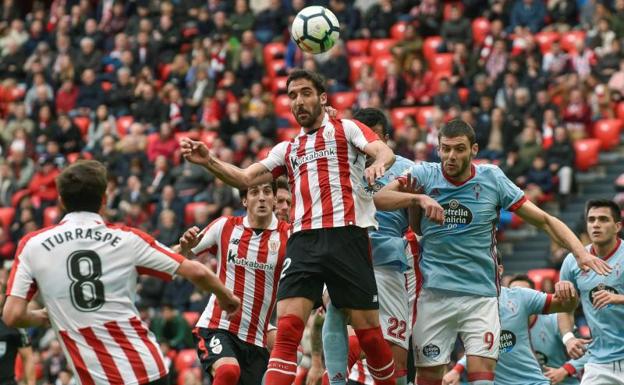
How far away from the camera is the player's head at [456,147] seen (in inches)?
401

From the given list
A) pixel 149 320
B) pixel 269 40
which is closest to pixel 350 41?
pixel 269 40

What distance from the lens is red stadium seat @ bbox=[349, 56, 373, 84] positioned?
85.7 feet

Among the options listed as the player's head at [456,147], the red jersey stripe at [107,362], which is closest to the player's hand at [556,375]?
the player's head at [456,147]

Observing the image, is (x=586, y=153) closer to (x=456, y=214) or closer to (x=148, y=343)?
(x=456, y=214)

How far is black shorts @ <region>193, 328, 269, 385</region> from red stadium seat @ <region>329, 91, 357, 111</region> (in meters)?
14.0

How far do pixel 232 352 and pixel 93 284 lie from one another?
328 centimetres

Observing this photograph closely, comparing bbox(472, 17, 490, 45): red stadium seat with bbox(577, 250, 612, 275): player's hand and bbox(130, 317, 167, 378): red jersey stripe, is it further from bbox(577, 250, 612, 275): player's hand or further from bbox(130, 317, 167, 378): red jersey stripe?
bbox(130, 317, 167, 378): red jersey stripe

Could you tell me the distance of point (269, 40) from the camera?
28422 millimetres

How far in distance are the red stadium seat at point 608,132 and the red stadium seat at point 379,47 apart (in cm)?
614

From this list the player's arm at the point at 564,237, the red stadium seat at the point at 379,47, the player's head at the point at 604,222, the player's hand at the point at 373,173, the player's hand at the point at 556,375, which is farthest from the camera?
the red stadium seat at the point at 379,47

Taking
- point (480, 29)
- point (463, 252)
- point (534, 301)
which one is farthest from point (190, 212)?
point (463, 252)

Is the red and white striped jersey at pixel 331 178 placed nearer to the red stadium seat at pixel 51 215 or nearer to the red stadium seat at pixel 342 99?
the red stadium seat at pixel 342 99

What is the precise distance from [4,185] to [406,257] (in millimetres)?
17611

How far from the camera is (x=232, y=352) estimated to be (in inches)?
430
